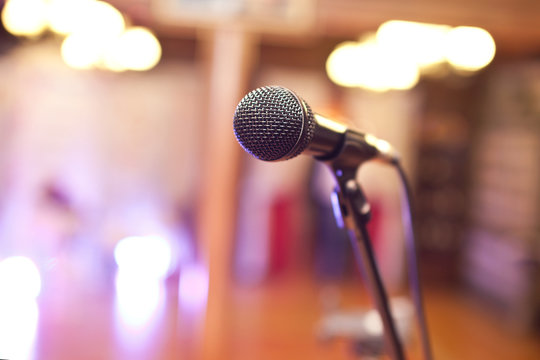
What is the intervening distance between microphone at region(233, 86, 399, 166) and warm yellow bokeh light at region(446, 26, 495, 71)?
3445mm

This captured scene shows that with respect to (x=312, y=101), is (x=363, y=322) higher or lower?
lower

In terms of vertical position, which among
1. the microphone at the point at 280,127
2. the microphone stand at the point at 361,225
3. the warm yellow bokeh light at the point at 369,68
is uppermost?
the warm yellow bokeh light at the point at 369,68

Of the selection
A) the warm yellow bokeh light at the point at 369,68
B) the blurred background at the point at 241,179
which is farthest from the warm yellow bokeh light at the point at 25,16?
the warm yellow bokeh light at the point at 369,68

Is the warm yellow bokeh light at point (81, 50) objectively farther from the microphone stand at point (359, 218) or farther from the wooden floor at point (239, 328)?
the microphone stand at point (359, 218)

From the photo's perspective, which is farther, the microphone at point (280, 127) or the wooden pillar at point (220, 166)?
the wooden pillar at point (220, 166)

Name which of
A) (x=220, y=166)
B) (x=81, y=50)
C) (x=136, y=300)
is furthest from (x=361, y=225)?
(x=81, y=50)

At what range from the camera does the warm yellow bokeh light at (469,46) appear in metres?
3.79

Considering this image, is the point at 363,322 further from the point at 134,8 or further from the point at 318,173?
the point at 318,173

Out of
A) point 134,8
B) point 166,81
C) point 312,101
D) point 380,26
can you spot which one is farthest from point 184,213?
point 380,26

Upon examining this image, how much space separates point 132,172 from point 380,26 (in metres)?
3.60

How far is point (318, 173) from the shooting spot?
5680mm

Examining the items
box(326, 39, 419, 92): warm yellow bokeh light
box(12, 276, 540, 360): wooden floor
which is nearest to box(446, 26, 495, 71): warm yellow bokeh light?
box(326, 39, 419, 92): warm yellow bokeh light

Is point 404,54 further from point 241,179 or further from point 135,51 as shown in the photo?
point 135,51

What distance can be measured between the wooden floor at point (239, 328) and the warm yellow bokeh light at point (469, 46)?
7.83ft
